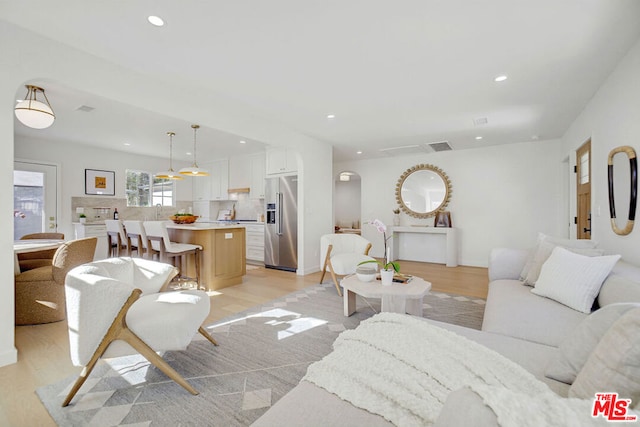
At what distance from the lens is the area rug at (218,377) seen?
60.7 inches

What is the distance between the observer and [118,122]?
14.0ft

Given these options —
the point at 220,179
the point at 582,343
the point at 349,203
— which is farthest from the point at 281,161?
the point at 582,343

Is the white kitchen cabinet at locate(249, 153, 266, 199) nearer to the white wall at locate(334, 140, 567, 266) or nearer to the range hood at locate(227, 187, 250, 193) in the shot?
the range hood at locate(227, 187, 250, 193)

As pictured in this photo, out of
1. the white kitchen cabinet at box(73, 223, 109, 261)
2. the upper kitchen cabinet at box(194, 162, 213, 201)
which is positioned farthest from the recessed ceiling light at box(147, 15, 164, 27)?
the upper kitchen cabinet at box(194, 162, 213, 201)

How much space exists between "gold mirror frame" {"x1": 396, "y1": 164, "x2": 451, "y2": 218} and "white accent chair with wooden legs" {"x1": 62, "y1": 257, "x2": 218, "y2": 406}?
5369 mm

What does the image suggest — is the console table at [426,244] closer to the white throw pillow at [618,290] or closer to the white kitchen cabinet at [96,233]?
the white throw pillow at [618,290]

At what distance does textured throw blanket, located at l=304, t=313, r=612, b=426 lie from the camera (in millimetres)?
882

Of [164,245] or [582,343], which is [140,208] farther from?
[582,343]

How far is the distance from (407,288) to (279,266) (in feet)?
10.9

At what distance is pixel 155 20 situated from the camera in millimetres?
2023

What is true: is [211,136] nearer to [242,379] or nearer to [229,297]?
[229,297]

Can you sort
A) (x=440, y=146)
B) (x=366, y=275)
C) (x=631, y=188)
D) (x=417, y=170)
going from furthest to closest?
(x=417, y=170), (x=440, y=146), (x=366, y=275), (x=631, y=188)

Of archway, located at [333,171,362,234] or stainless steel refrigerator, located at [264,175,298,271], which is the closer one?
stainless steel refrigerator, located at [264,175,298,271]

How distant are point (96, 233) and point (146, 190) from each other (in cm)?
151
